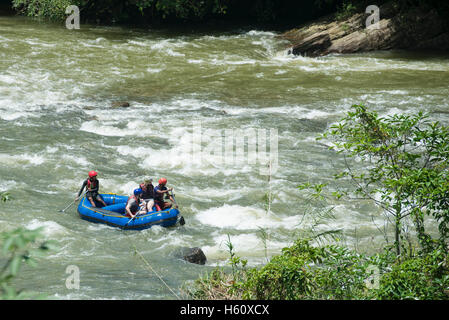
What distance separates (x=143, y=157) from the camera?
12828 millimetres

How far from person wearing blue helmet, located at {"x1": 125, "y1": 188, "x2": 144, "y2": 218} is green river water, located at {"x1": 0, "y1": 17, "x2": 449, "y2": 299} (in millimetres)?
462

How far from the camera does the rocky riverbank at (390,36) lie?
21.2m

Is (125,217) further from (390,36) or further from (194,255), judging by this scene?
(390,36)

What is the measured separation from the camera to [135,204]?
10.5 metres

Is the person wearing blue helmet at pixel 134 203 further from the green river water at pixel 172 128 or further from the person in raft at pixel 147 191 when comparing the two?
the green river water at pixel 172 128

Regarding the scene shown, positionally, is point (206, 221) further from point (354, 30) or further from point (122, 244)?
point (354, 30)

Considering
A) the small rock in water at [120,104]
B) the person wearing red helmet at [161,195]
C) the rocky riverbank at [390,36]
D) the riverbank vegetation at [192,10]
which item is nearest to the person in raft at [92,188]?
the person wearing red helmet at [161,195]

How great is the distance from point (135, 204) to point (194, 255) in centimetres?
233

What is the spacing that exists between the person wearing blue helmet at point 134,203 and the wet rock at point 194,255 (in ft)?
6.22

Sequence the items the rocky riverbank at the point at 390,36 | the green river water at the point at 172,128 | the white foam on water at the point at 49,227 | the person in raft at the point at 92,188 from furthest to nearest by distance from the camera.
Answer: the rocky riverbank at the point at 390,36 → the person in raft at the point at 92,188 → the white foam on water at the point at 49,227 → the green river water at the point at 172,128

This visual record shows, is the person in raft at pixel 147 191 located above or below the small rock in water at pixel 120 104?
below

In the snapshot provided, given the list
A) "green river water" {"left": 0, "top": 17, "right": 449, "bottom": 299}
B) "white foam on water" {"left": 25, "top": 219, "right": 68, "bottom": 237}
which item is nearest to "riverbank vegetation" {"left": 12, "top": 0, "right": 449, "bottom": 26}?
"green river water" {"left": 0, "top": 17, "right": 449, "bottom": 299}

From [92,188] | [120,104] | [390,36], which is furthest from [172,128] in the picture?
[390,36]

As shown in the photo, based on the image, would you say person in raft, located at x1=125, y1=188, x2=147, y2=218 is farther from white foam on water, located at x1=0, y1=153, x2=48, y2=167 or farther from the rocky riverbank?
the rocky riverbank
